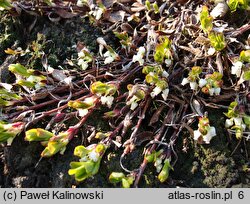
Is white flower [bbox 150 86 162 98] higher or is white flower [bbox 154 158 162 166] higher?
white flower [bbox 150 86 162 98]

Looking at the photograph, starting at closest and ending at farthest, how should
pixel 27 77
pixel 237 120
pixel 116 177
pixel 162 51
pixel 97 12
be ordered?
pixel 116 177, pixel 237 120, pixel 162 51, pixel 27 77, pixel 97 12

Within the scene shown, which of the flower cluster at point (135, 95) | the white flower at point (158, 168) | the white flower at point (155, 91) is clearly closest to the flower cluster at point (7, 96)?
the flower cluster at point (135, 95)

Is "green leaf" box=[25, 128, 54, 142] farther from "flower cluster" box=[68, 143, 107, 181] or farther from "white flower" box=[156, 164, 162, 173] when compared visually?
"white flower" box=[156, 164, 162, 173]

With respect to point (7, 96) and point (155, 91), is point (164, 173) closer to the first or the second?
point (155, 91)

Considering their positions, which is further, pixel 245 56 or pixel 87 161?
pixel 245 56

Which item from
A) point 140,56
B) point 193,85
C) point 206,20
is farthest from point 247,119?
point 140,56

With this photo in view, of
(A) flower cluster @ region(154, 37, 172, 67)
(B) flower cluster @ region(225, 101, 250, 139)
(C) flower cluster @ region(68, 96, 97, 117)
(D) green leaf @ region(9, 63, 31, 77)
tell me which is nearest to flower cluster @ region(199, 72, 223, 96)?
(B) flower cluster @ region(225, 101, 250, 139)
